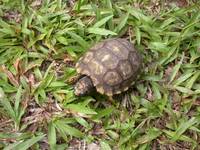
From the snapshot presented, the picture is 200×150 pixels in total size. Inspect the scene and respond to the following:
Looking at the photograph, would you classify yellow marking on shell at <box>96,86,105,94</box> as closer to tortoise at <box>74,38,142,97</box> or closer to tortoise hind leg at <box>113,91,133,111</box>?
tortoise at <box>74,38,142,97</box>

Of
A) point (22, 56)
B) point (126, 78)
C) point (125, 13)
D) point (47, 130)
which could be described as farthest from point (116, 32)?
point (47, 130)

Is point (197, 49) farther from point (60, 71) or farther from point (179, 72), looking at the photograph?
point (60, 71)

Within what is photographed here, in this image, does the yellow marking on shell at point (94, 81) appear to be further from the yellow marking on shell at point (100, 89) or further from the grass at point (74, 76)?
the grass at point (74, 76)

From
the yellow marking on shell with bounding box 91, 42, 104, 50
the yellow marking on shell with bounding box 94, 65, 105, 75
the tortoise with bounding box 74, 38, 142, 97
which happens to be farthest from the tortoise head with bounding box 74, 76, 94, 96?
the yellow marking on shell with bounding box 91, 42, 104, 50

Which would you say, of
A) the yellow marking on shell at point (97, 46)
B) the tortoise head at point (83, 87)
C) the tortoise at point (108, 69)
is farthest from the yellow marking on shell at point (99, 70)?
the yellow marking on shell at point (97, 46)

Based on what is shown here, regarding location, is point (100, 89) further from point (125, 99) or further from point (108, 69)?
point (125, 99)

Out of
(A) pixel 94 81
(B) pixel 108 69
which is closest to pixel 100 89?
(A) pixel 94 81

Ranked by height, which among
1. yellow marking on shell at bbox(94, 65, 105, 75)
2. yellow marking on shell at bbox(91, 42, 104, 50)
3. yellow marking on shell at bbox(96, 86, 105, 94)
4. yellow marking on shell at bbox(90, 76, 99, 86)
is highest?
yellow marking on shell at bbox(91, 42, 104, 50)

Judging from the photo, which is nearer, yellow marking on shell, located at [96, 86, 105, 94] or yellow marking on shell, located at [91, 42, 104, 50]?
yellow marking on shell, located at [96, 86, 105, 94]
